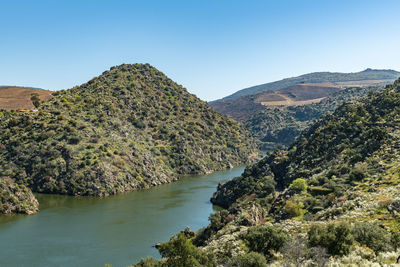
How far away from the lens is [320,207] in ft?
176

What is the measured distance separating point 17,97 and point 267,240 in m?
159

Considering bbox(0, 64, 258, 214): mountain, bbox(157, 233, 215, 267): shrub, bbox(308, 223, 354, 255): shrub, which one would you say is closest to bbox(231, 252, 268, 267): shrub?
bbox(308, 223, 354, 255): shrub

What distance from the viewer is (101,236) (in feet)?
222

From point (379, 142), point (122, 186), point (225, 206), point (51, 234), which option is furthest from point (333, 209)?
point (122, 186)

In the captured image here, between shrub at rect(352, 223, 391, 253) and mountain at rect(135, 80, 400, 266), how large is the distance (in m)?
0.08

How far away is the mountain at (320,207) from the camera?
29562 mm

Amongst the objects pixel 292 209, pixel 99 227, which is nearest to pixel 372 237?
pixel 292 209

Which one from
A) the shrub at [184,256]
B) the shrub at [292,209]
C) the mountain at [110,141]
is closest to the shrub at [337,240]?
the shrub at [184,256]

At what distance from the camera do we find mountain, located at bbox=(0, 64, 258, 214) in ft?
362

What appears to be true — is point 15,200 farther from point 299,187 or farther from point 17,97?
point 17,97

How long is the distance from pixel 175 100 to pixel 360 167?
146 m

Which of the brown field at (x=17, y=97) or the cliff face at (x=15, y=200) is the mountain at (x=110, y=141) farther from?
the cliff face at (x=15, y=200)

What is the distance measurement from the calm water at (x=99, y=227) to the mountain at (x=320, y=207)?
7.42 meters

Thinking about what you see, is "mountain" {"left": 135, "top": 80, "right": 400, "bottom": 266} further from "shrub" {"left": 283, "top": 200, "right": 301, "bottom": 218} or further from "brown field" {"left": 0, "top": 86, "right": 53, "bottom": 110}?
"brown field" {"left": 0, "top": 86, "right": 53, "bottom": 110}
